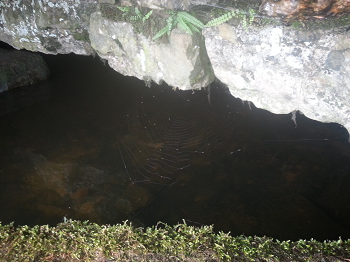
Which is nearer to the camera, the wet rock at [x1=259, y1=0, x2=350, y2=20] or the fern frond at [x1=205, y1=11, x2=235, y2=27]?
the wet rock at [x1=259, y1=0, x2=350, y2=20]

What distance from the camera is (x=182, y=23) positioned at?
3.07 meters

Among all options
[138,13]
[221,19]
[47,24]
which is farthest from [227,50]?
[47,24]

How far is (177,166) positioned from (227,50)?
159 cm

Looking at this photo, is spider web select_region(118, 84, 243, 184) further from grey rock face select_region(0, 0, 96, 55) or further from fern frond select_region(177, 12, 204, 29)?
fern frond select_region(177, 12, 204, 29)

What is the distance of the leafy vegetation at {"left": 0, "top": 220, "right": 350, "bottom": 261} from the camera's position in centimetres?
203

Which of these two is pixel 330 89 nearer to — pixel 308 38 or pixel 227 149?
pixel 308 38

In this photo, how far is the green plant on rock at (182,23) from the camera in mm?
3066

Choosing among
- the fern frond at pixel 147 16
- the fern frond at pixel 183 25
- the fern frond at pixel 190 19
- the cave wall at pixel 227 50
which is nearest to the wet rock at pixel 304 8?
the cave wall at pixel 227 50

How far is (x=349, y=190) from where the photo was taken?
10.2 ft

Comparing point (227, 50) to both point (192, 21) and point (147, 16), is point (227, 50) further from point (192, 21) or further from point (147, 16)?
point (147, 16)

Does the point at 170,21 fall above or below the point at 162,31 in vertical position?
above

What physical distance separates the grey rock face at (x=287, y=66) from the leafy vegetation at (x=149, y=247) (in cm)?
144

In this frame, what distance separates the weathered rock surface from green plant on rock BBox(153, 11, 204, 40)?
5.09m

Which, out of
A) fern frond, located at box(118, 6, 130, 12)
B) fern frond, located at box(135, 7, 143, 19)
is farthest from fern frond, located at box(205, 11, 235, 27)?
fern frond, located at box(118, 6, 130, 12)
